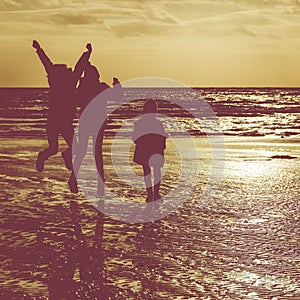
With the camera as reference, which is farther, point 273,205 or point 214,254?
point 273,205

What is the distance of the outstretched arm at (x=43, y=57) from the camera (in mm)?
10391

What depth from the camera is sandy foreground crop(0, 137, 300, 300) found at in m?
6.49

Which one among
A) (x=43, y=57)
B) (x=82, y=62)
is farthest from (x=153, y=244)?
(x=43, y=57)

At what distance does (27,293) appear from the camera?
6.27m

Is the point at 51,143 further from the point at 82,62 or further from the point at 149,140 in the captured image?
the point at 149,140

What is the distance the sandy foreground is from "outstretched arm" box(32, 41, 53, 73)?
1.93m

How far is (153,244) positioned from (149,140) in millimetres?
2709

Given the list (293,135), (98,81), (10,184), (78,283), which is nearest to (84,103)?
(98,81)

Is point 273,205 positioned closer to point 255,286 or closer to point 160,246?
point 160,246

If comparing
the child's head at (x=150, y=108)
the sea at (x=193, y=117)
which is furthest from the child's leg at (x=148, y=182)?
the sea at (x=193, y=117)

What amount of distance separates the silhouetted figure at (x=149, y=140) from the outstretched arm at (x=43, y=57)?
4.79 feet

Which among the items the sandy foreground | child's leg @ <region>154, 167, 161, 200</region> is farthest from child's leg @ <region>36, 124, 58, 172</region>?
child's leg @ <region>154, 167, 161, 200</region>

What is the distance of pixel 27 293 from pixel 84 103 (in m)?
4.78

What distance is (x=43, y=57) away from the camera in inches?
409
